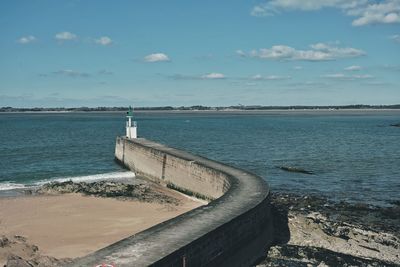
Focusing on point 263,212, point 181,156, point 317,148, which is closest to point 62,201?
point 181,156

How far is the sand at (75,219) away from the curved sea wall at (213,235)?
3080 millimetres

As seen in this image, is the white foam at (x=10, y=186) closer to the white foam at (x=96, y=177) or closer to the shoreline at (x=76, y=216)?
the white foam at (x=96, y=177)

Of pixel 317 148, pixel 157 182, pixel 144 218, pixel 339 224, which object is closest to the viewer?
pixel 339 224

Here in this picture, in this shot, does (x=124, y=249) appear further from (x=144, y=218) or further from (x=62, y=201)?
(x=62, y=201)

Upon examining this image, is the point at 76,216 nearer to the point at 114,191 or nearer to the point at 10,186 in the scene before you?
the point at 114,191

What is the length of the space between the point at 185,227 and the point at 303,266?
11.6 feet

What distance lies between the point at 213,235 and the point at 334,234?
6024 millimetres

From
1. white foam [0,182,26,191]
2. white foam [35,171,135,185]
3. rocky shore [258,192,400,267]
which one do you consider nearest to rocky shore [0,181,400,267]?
rocky shore [258,192,400,267]

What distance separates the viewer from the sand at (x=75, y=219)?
1482 cm

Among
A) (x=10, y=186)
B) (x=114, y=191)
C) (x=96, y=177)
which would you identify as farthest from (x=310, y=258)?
(x=96, y=177)

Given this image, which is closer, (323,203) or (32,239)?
(32,239)

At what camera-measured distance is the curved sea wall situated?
977cm

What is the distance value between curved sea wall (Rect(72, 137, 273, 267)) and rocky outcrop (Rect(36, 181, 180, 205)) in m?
2.65

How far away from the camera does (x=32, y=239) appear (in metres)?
15.2
